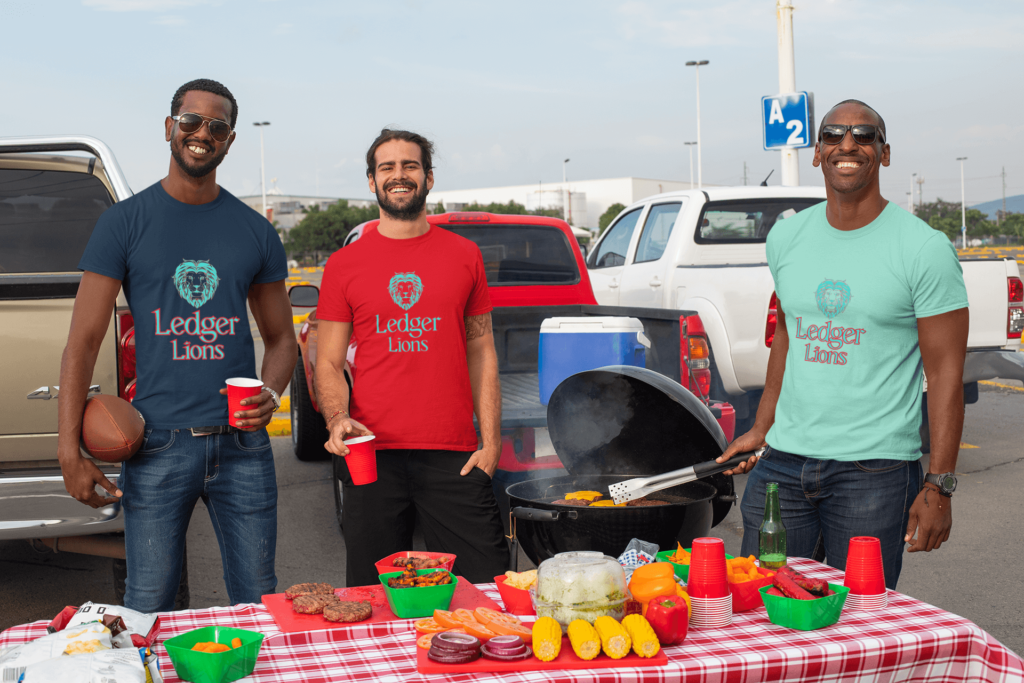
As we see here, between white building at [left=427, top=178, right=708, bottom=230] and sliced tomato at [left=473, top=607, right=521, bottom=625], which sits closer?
sliced tomato at [left=473, top=607, right=521, bottom=625]

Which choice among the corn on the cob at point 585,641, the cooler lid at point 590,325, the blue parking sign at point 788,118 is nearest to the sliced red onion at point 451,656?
the corn on the cob at point 585,641

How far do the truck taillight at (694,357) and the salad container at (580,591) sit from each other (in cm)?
326

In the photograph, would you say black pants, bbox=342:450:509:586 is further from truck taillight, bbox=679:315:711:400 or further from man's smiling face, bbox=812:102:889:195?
truck taillight, bbox=679:315:711:400

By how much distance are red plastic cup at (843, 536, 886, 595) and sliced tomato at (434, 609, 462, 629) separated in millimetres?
1064

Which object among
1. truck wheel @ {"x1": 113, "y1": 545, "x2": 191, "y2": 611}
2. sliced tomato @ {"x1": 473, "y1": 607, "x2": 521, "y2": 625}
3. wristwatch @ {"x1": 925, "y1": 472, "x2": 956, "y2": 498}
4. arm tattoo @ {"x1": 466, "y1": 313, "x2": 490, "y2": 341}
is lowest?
truck wheel @ {"x1": 113, "y1": 545, "x2": 191, "y2": 611}

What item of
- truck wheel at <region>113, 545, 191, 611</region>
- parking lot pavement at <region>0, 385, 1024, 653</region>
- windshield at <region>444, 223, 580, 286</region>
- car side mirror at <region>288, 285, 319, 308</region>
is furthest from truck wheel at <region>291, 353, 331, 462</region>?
truck wheel at <region>113, 545, 191, 611</region>

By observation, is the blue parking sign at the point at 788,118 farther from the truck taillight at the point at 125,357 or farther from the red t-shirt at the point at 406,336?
the truck taillight at the point at 125,357

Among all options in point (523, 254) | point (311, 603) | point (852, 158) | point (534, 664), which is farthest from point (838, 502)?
point (523, 254)

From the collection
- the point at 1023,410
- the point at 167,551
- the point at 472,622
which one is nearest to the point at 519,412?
the point at 167,551

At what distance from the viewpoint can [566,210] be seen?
9038cm

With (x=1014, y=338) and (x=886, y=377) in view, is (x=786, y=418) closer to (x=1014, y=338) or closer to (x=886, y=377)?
(x=886, y=377)

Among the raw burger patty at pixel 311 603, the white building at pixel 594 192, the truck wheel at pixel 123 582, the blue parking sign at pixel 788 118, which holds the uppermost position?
the white building at pixel 594 192

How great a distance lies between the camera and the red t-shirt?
3.13 m

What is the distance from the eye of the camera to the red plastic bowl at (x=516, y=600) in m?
2.33
